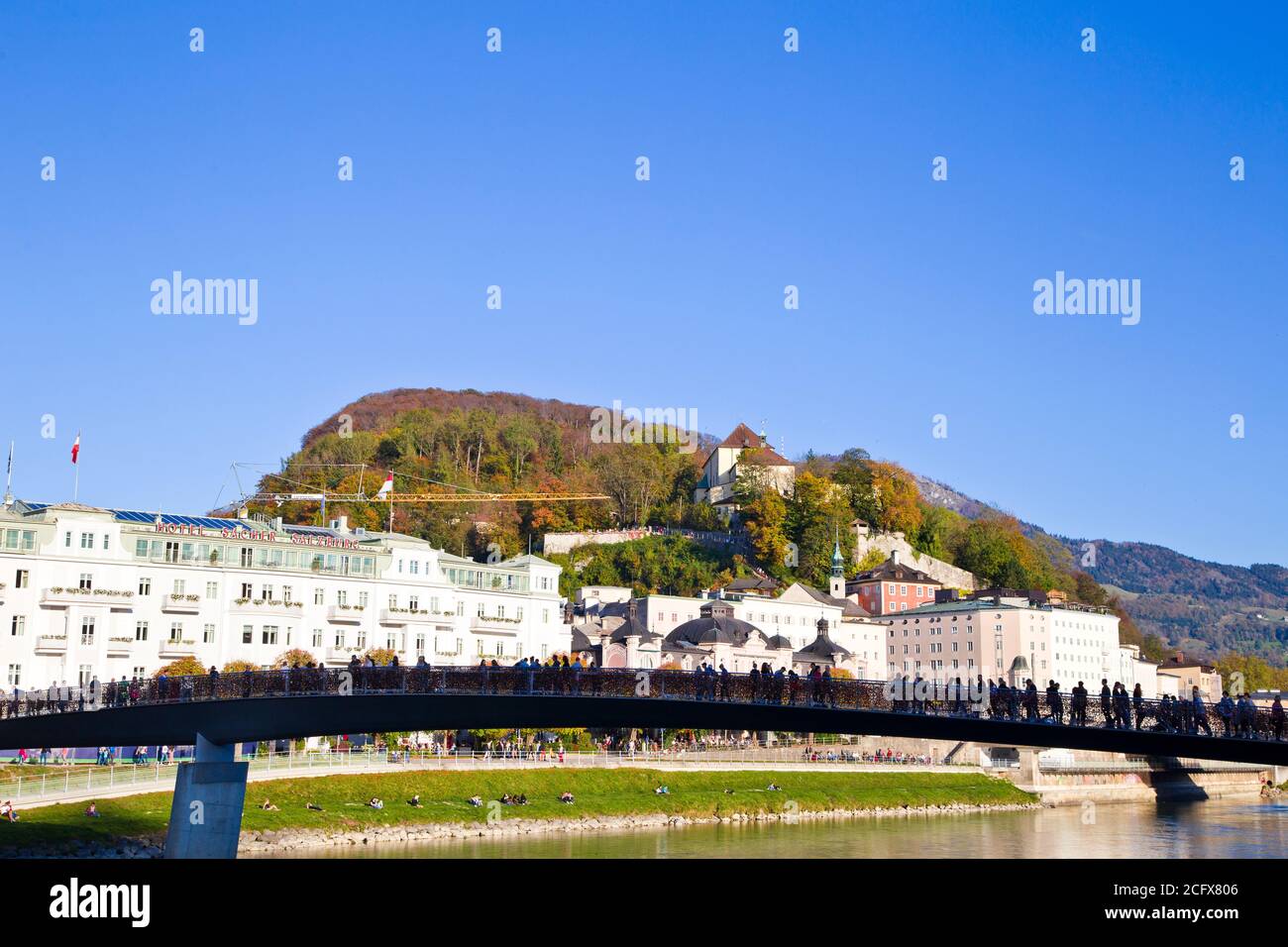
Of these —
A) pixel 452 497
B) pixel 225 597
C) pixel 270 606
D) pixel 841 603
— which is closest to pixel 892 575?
pixel 841 603

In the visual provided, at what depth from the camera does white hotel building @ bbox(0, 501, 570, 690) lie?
67875 mm

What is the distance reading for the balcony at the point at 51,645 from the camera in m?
67.2

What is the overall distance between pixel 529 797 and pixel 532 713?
2841cm

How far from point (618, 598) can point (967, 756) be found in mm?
38945

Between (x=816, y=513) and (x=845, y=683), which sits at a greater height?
(x=816, y=513)

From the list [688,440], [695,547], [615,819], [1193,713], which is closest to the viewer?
[1193,713]

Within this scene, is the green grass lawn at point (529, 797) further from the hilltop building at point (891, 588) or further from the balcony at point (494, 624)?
the hilltop building at point (891, 588)

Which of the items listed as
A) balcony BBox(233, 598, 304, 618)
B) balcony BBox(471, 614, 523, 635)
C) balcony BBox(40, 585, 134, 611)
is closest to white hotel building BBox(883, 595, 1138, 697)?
balcony BBox(471, 614, 523, 635)

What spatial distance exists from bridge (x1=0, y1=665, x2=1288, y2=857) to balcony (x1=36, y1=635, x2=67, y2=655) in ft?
72.7

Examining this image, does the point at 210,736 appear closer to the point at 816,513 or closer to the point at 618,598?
the point at 618,598

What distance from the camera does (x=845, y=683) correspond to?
120 feet

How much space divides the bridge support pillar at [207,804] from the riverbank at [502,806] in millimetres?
7685

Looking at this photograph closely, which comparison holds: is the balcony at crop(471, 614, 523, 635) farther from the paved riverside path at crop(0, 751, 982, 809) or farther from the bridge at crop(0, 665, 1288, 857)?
the bridge at crop(0, 665, 1288, 857)
